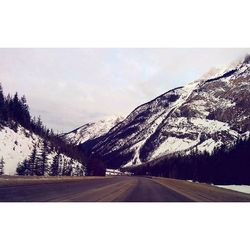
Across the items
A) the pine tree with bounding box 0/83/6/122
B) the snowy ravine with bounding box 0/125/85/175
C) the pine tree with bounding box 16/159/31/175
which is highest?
the pine tree with bounding box 0/83/6/122

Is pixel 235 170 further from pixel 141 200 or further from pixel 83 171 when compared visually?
pixel 83 171

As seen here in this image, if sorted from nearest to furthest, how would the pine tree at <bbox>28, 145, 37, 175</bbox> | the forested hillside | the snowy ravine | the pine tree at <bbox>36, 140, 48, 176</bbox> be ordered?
the snowy ravine → the forested hillside → the pine tree at <bbox>28, 145, 37, 175</bbox> → the pine tree at <bbox>36, 140, 48, 176</bbox>

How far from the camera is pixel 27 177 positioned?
2683 cm

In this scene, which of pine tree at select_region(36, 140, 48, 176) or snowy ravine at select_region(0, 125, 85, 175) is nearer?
snowy ravine at select_region(0, 125, 85, 175)

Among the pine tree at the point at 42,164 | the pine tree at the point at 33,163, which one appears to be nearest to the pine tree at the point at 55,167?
the pine tree at the point at 42,164

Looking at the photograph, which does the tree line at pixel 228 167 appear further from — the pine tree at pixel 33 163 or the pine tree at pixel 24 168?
the pine tree at pixel 24 168

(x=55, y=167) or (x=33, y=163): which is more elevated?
(x=33, y=163)

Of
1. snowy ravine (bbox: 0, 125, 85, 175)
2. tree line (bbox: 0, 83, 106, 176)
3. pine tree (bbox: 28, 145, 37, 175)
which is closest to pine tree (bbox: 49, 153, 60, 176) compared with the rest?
tree line (bbox: 0, 83, 106, 176)

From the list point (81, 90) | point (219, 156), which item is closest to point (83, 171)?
point (219, 156)

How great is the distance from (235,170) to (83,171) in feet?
66.0

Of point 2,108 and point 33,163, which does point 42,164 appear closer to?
point 33,163

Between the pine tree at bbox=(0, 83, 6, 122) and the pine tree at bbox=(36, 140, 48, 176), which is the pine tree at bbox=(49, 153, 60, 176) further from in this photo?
the pine tree at bbox=(0, 83, 6, 122)

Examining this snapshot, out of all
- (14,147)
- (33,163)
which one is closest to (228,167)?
(33,163)

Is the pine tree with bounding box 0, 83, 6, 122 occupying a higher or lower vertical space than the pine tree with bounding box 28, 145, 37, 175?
higher
